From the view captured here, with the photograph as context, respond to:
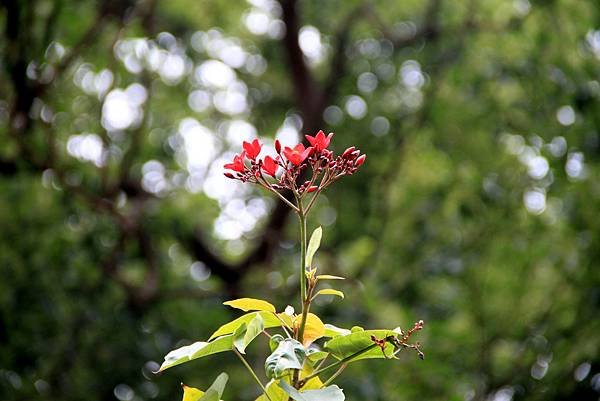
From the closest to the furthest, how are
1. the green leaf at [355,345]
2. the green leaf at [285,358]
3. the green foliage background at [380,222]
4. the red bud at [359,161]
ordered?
1. the green leaf at [285,358]
2. the green leaf at [355,345]
3. the red bud at [359,161]
4. the green foliage background at [380,222]

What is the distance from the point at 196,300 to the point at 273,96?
2.01 m

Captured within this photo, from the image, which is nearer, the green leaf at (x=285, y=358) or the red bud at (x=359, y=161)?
the green leaf at (x=285, y=358)

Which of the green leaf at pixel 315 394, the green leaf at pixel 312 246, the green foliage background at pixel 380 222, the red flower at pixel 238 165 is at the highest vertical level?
the red flower at pixel 238 165

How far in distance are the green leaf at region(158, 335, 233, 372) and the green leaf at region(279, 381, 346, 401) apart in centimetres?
12

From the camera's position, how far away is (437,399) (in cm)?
402

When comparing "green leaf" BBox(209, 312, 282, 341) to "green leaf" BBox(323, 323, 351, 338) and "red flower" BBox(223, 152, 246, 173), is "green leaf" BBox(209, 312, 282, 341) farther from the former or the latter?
"red flower" BBox(223, 152, 246, 173)

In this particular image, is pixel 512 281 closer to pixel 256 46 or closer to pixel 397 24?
pixel 397 24

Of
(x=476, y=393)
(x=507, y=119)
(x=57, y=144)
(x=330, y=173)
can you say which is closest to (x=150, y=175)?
(x=57, y=144)

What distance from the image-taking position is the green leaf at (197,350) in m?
1.08

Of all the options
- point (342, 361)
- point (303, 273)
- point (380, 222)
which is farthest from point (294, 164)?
point (380, 222)

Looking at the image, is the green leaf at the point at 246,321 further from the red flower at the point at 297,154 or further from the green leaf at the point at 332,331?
the red flower at the point at 297,154

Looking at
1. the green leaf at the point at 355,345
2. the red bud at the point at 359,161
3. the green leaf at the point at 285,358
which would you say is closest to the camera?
the green leaf at the point at 285,358

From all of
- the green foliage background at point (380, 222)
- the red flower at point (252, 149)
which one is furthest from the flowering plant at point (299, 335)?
the green foliage background at point (380, 222)

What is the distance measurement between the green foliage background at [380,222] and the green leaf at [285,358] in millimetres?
2761
